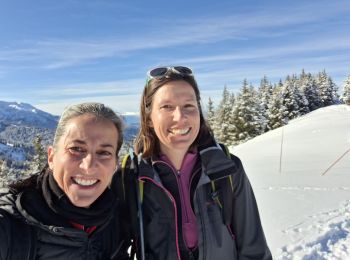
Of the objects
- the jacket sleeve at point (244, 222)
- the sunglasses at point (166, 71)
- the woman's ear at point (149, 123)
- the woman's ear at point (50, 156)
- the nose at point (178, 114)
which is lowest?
the jacket sleeve at point (244, 222)

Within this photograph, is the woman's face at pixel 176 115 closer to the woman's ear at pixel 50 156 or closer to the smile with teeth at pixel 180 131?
the smile with teeth at pixel 180 131

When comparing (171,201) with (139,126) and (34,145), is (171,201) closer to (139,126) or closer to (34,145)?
(139,126)

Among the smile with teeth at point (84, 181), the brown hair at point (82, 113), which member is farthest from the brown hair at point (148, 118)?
the smile with teeth at point (84, 181)

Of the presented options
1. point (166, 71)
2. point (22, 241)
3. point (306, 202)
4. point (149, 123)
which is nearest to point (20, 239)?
point (22, 241)

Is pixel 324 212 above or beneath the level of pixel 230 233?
beneath

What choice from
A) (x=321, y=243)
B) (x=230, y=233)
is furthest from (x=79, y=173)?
(x=321, y=243)

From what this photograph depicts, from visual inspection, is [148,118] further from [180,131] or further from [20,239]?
[20,239]
